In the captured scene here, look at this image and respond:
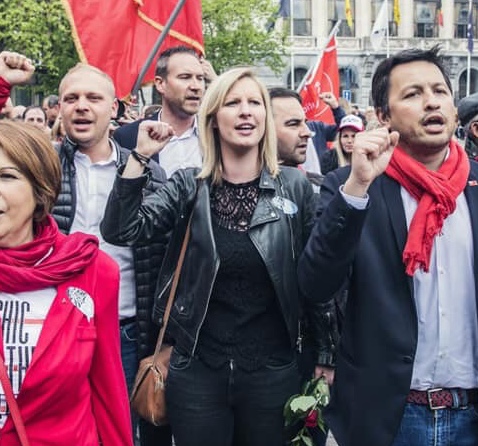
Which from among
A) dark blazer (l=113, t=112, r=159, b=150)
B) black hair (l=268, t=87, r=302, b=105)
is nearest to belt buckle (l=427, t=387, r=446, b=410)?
black hair (l=268, t=87, r=302, b=105)

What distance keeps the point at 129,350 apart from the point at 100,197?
71 centimetres

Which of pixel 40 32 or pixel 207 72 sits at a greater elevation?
pixel 40 32

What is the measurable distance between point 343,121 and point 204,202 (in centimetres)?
423

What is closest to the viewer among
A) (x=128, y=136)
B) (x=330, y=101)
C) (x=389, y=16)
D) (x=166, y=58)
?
(x=128, y=136)

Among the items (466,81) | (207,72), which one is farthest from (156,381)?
(466,81)

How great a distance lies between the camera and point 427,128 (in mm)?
2588

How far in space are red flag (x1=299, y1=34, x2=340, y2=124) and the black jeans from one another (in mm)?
7528

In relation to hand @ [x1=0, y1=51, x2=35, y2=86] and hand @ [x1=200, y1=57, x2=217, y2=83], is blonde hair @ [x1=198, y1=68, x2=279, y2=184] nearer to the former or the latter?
hand @ [x1=0, y1=51, x2=35, y2=86]

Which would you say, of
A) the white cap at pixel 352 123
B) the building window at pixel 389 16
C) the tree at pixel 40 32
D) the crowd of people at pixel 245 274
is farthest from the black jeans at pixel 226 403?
the building window at pixel 389 16

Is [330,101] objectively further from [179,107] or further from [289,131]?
[289,131]

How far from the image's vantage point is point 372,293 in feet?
8.34

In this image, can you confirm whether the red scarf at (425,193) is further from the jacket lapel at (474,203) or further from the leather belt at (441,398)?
the leather belt at (441,398)

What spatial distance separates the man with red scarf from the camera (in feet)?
8.17

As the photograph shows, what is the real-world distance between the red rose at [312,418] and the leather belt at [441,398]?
578 mm
